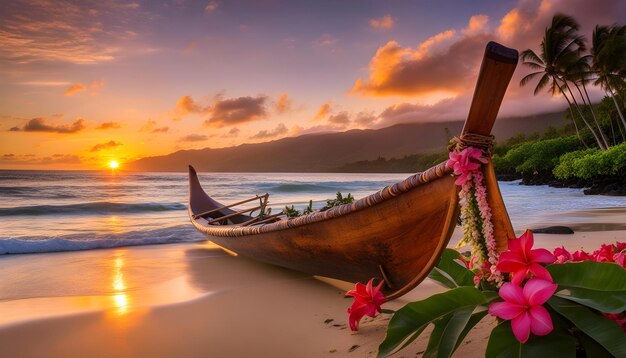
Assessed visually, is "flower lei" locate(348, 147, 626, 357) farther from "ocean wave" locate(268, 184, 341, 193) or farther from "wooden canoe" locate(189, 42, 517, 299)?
"ocean wave" locate(268, 184, 341, 193)

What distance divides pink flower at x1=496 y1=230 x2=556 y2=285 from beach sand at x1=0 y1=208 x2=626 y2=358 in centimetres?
87

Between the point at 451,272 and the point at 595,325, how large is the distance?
92cm

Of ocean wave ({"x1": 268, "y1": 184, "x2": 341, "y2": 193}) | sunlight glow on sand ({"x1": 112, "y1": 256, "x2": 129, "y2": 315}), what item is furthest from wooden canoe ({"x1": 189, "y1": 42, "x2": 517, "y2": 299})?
ocean wave ({"x1": 268, "y1": 184, "x2": 341, "y2": 193})

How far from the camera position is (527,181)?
35000 mm

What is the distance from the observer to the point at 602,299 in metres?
1.43

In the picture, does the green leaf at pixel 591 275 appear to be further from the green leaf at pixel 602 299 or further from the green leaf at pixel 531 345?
the green leaf at pixel 531 345

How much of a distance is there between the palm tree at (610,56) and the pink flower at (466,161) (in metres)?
29.5

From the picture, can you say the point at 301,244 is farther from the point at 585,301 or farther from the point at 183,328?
the point at 585,301

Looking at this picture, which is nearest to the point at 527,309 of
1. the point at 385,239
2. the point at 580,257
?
the point at 580,257

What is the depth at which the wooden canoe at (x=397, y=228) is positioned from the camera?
1.71 meters

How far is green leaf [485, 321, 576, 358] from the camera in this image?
139cm

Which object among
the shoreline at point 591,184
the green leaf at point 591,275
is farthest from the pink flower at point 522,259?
the shoreline at point 591,184

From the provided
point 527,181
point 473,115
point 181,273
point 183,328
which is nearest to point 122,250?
point 181,273

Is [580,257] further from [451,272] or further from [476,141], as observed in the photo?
[476,141]
